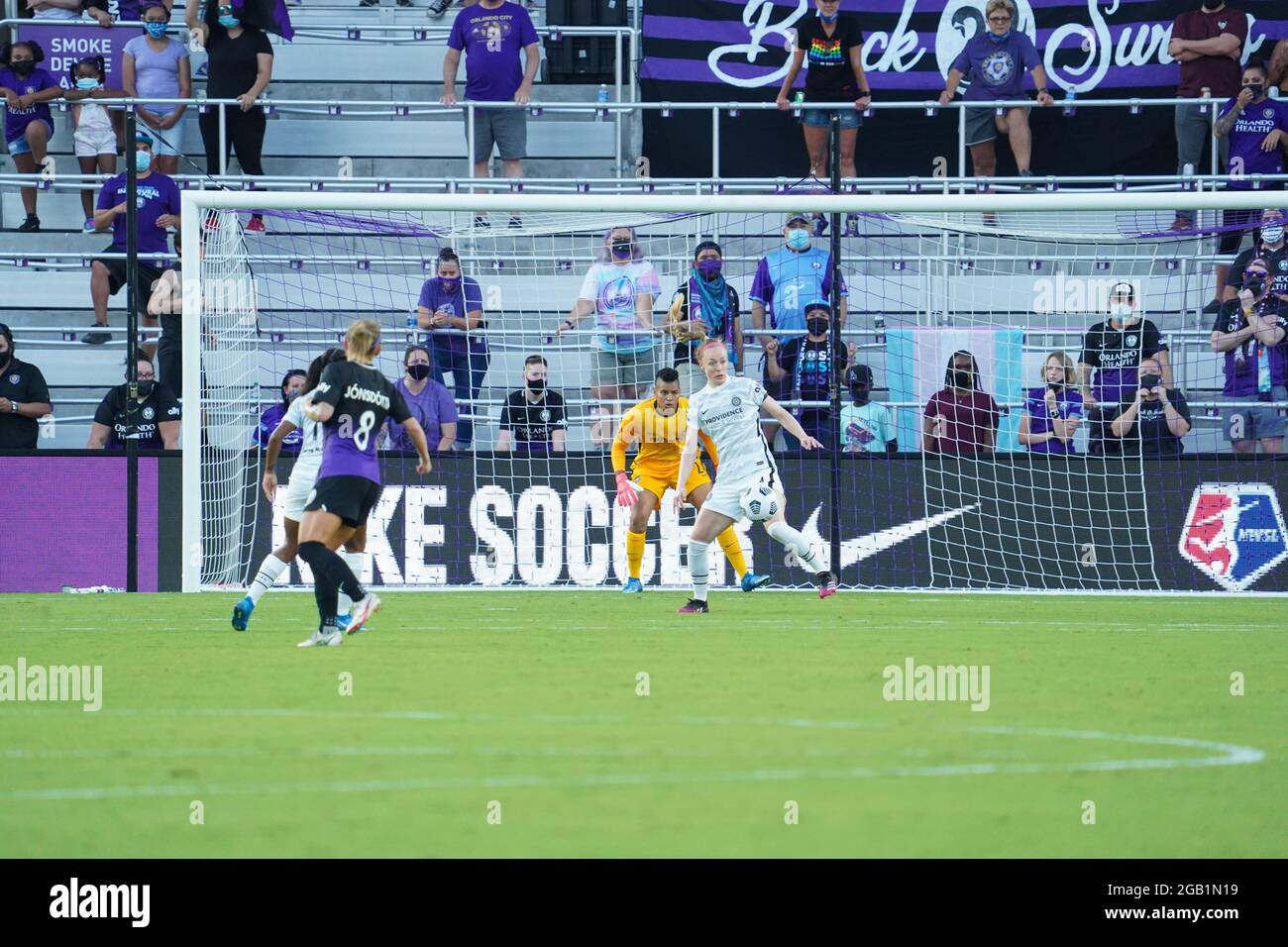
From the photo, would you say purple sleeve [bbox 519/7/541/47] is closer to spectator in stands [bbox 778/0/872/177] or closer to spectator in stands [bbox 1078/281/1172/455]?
spectator in stands [bbox 778/0/872/177]

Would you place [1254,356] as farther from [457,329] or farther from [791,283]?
[457,329]

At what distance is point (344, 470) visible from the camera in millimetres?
10086

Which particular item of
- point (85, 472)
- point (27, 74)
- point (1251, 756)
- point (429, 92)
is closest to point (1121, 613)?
point (1251, 756)

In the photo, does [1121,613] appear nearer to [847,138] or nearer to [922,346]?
[922,346]

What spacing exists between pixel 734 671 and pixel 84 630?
484cm

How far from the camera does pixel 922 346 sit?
677 inches

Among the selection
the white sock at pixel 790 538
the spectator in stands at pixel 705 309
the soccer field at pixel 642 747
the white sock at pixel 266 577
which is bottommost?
the soccer field at pixel 642 747

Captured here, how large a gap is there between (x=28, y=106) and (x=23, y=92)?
0.19 metres

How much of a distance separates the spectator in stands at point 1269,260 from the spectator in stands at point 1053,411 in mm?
1985

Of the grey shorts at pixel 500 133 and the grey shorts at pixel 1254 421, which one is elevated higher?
the grey shorts at pixel 500 133

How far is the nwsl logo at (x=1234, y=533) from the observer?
15812mm

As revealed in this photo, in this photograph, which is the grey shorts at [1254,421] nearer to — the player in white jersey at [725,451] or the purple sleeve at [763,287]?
the purple sleeve at [763,287]

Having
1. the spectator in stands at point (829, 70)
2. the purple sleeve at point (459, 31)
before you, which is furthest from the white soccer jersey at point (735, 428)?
the purple sleeve at point (459, 31)

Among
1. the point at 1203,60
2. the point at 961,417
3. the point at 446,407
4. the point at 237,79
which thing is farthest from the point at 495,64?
the point at 1203,60
